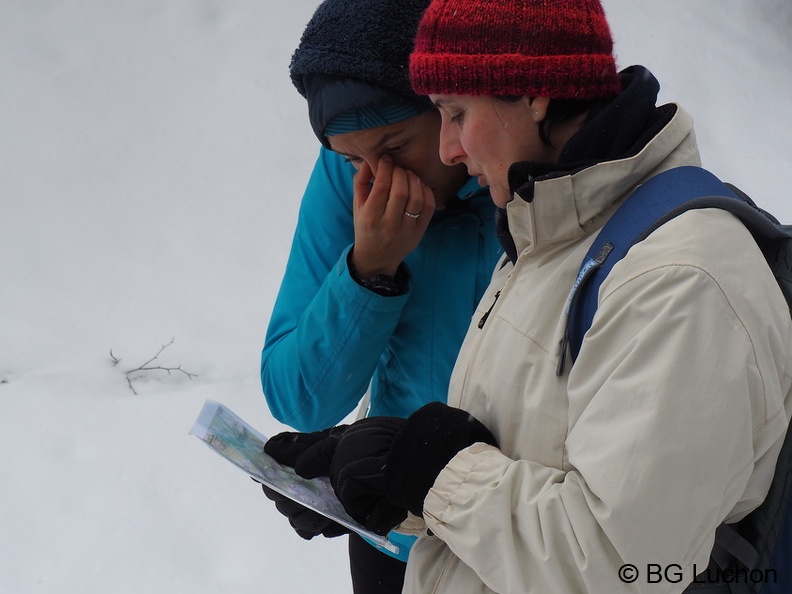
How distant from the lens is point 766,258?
99 centimetres

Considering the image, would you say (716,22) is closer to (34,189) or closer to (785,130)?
(785,130)

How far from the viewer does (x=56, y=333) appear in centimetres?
430

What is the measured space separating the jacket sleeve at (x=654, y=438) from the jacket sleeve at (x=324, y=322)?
1.92 ft

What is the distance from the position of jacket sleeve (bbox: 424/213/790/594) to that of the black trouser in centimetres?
86

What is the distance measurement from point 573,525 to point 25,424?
3433 millimetres

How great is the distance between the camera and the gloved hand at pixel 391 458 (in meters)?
1.06

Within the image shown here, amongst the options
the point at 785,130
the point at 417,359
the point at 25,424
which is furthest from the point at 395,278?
the point at 785,130

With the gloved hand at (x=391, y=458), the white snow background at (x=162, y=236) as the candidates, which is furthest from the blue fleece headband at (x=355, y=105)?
the white snow background at (x=162, y=236)

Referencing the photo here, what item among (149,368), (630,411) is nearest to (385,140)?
(630,411)

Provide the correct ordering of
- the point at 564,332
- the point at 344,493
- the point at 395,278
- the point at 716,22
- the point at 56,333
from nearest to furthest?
the point at 564,332 < the point at 344,493 < the point at 395,278 < the point at 56,333 < the point at 716,22

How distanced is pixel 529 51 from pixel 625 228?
283 mm

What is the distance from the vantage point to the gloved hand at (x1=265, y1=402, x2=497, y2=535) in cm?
106

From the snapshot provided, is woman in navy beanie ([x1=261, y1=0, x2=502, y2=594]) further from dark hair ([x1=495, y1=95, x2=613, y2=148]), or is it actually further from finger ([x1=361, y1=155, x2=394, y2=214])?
dark hair ([x1=495, y1=95, x2=613, y2=148])

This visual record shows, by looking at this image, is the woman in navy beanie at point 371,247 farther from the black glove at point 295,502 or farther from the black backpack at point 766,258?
the black backpack at point 766,258
